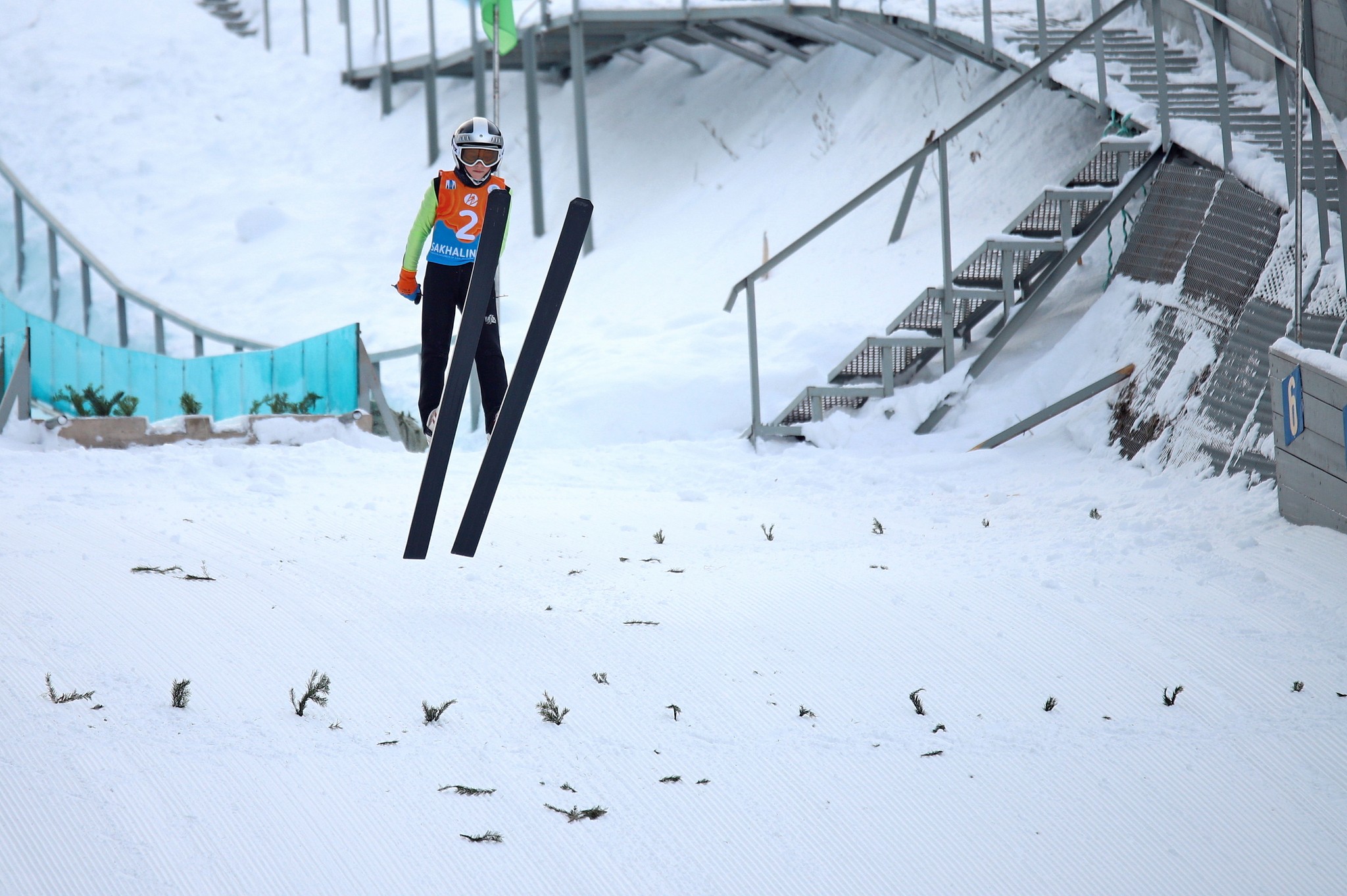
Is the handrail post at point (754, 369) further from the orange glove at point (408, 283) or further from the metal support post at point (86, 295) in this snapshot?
the metal support post at point (86, 295)

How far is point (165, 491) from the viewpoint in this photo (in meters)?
6.12

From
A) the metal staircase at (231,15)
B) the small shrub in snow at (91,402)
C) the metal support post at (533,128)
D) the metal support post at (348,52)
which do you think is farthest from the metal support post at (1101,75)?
the metal staircase at (231,15)

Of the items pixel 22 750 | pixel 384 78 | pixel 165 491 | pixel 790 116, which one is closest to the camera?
pixel 22 750

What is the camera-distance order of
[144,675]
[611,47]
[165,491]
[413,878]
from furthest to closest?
[611,47] → [165,491] → [144,675] → [413,878]

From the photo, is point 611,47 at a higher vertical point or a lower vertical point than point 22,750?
higher

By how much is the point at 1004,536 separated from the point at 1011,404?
288 centimetres

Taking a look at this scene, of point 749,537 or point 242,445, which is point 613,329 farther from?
point 749,537

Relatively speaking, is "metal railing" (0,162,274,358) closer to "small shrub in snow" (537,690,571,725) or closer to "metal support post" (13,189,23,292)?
"metal support post" (13,189,23,292)

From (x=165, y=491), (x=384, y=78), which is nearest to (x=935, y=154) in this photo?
(x=165, y=491)

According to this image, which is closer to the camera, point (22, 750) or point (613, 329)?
point (22, 750)

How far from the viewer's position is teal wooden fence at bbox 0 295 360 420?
342 inches

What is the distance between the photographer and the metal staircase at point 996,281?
27.5ft

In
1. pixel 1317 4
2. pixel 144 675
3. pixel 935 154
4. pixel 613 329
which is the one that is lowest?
pixel 613 329

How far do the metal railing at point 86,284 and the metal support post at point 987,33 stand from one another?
6753mm
